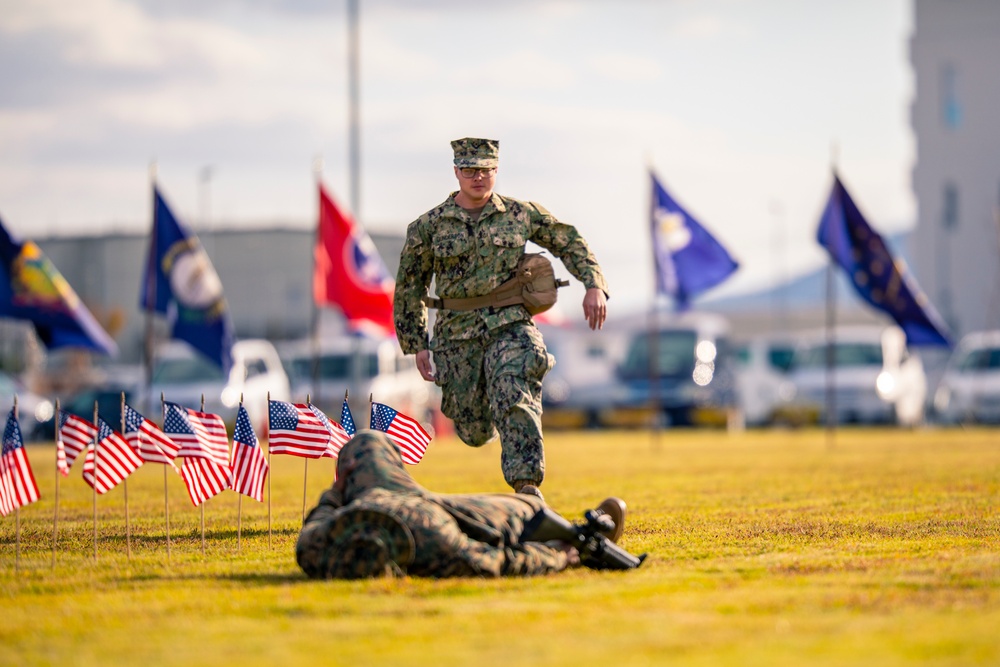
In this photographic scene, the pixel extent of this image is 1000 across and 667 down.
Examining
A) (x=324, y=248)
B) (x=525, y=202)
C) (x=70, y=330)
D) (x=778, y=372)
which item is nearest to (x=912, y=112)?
(x=778, y=372)

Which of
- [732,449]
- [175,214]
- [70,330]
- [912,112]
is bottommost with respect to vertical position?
[732,449]

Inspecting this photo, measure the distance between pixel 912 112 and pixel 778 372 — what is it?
27.6m

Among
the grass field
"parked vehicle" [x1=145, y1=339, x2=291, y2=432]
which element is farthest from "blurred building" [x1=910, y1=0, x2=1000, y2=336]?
the grass field

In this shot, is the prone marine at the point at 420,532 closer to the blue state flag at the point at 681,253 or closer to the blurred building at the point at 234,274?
the blue state flag at the point at 681,253

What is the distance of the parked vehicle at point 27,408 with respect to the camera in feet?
87.6

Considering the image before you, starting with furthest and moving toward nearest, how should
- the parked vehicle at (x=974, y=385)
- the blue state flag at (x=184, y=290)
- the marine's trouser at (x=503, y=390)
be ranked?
the parked vehicle at (x=974, y=385) → the blue state flag at (x=184, y=290) → the marine's trouser at (x=503, y=390)

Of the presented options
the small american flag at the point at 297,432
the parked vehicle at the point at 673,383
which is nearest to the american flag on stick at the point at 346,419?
the small american flag at the point at 297,432

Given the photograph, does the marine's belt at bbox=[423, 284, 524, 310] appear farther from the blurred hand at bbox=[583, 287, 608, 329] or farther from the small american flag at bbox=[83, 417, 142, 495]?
the small american flag at bbox=[83, 417, 142, 495]

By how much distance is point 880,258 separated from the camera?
23.8 metres

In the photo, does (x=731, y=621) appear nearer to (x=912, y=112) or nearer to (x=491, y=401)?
(x=491, y=401)

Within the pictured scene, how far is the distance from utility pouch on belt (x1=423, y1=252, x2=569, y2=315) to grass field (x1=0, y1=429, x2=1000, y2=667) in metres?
1.35

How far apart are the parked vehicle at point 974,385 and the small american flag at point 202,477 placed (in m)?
26.8

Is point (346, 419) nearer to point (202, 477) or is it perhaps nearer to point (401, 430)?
point (401, 430)

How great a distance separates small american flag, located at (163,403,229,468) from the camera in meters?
8.65
